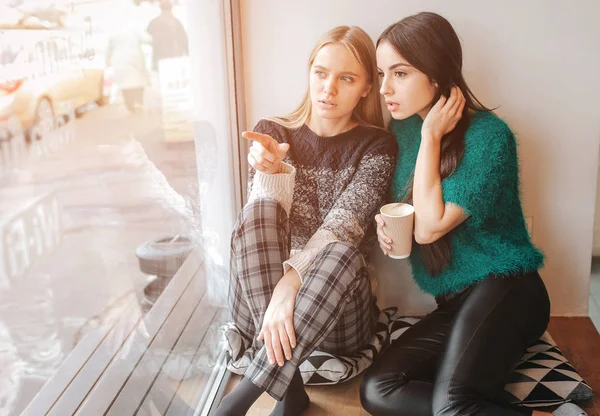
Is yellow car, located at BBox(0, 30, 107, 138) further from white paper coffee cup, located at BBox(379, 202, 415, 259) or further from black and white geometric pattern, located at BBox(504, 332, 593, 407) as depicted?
black and white geometric pattern, located at BBox(504, 332, 593, 407)

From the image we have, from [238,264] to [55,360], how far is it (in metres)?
0.51

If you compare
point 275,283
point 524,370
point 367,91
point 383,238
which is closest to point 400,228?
point 383,238

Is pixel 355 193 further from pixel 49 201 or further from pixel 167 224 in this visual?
pixel 49 201

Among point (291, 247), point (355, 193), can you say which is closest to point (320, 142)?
point (355, 193)

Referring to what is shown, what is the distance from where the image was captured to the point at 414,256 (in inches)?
63.3

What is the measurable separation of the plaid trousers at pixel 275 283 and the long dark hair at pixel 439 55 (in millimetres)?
349

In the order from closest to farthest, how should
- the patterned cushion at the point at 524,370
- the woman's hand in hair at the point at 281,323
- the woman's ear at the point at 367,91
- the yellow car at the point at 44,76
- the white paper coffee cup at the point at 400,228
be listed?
1. the yellow car at the point at 44,76
2. the woman's hand in hair at the point at 281,323
3. the white paper coffee cup at the point at 400,228
4. the patterned cushion at the point at 524,370
5. the woman's ear at the point at 367,91

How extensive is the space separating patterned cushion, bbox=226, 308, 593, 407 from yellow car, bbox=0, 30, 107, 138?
0.87 metres

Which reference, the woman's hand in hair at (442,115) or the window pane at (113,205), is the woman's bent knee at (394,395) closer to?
the window pane at (113,205)

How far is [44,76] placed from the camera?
84 cm

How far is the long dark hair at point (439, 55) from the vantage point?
1391 millimetres

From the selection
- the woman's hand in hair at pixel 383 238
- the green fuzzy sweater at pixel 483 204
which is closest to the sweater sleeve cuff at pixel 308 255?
the woman's hand in hair at pixel 383 238

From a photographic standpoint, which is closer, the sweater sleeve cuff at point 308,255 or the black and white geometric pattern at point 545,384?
the sweater sleeve cuff at point 308,255

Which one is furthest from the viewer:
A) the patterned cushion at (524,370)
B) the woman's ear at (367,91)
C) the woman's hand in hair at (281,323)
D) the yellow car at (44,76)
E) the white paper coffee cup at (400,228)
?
the woman's ear at (367,91)
